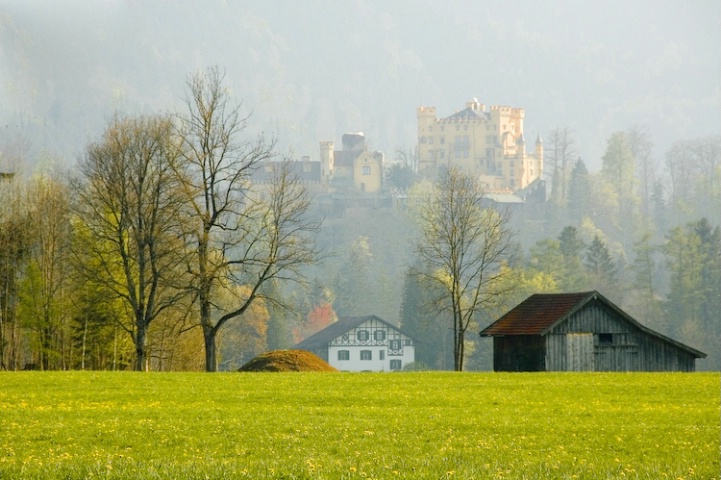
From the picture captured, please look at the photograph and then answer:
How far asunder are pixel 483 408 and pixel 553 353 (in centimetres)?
2819

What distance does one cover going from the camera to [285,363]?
160ft

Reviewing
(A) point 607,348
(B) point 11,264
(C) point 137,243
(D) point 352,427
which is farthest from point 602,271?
(D) point 352,427

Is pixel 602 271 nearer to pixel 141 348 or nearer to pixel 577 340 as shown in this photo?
pixel 577 340

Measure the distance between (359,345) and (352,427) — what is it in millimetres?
123584

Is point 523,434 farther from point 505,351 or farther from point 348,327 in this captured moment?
point 348,327

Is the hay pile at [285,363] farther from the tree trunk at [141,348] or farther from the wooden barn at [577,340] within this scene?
the wooden barn at [577,340]

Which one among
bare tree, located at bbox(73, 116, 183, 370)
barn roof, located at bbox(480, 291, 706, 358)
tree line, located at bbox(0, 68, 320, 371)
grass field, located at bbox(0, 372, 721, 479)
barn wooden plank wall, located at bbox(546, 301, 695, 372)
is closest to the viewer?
grass field, located at bbox(0, 372, 721, 479)

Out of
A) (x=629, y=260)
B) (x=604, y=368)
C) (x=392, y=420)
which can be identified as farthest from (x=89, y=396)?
(x=629, y=260)

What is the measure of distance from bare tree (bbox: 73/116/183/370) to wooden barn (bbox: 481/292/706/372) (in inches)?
631

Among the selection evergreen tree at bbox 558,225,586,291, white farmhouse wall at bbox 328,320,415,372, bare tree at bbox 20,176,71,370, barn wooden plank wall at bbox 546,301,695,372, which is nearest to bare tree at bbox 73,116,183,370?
bare tree at bbox 20,176,71,370

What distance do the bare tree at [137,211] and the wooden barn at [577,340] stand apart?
16036 mm

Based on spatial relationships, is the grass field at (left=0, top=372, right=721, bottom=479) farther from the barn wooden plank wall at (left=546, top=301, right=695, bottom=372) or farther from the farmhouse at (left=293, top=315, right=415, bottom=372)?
the farmhouse at (left=293, top=315, right=415, bottom=372)

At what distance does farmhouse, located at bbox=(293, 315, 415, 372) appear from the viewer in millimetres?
143375

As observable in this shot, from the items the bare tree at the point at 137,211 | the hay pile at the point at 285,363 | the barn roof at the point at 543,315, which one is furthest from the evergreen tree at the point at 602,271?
the bare tree at the point at 137,211
